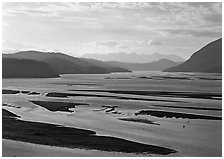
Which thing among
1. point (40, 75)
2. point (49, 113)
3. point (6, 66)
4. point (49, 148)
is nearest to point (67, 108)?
point (49, 113)

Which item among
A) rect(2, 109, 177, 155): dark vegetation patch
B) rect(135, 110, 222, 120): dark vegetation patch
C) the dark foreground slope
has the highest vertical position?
the dark foreground slope

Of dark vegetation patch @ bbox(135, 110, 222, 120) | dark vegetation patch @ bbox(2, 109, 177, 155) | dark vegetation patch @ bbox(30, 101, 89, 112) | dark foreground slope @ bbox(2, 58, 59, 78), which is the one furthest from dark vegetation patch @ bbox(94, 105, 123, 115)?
dark foreground slope @ bbox(2, 58, 59, 78)

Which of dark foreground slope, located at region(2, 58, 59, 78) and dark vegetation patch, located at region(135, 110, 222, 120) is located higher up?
dark foreground slope, located at region(2, 58, 59, 78)

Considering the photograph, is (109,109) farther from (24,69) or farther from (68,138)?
(24,69)

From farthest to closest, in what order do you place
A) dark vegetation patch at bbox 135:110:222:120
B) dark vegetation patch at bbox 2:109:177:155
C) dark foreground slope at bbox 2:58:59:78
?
dark foreground slope at bbox 2:58:59:78
dark vegetation patch at bbox 135:110:222:120
dark vegetation patch at bbox 2:109:177:155

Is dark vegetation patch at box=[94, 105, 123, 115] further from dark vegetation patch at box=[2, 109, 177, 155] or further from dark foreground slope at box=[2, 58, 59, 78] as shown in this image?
dark foreground slope at box=[2, 58, 59, 78]

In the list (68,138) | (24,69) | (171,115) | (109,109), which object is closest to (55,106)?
(109,109)

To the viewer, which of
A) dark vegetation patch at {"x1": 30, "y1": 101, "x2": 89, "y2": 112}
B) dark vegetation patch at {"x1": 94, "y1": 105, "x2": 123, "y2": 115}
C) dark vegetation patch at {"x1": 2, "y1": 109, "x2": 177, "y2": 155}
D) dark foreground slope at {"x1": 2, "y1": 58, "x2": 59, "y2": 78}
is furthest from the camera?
dark foreground slope at {"x1": 2, "y1": 58, "x2": 59, "y2": 78}
